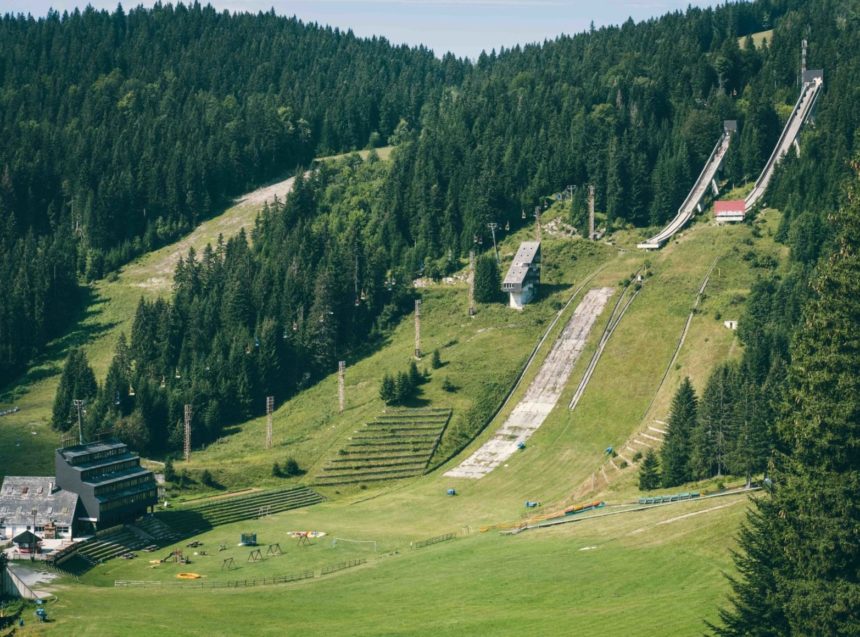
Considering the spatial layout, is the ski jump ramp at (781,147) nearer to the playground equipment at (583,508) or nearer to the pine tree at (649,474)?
the pine tree at (649,474)

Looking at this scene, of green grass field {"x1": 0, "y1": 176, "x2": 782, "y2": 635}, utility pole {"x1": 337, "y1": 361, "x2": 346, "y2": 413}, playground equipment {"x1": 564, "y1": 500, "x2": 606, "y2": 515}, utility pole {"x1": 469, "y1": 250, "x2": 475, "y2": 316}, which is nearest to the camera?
green grass field {"x1": 0, "y1": 176, "x2": 782, "y2": 635}

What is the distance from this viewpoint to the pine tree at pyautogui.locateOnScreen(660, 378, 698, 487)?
109 meters

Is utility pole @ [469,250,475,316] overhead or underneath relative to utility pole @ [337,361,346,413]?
overhead

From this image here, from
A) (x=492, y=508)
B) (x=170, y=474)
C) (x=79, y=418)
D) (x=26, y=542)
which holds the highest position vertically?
(x=79, y=418)

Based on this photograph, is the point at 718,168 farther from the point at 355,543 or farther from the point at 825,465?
the point at 825,465

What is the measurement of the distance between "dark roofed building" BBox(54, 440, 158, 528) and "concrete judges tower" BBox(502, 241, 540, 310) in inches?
2475

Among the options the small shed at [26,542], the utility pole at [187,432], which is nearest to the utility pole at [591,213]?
the utility pole at [187,432]

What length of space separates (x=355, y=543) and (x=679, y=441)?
101ft

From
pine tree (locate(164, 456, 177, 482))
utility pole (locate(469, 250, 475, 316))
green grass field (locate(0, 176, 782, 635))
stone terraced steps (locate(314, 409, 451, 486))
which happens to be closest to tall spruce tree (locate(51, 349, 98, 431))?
green grass field (locate(0, 176, 782, 635))

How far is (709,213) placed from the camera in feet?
594

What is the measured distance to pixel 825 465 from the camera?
45.4m

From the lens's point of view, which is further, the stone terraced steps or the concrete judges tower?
the concrete judges tower

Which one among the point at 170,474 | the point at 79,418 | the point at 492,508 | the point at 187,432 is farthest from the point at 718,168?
the point at 79,418

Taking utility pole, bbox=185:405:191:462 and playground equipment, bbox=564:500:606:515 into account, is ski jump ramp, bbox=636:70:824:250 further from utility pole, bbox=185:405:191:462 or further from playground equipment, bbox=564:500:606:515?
playground equipment, bbox=564:500:606:515
